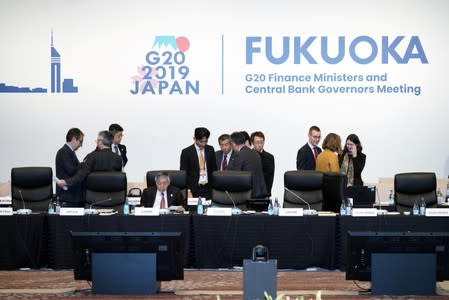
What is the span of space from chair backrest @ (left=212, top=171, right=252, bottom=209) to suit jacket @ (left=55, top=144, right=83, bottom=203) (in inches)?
69.3

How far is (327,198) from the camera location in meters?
11.7

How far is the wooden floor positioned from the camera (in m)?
9.15

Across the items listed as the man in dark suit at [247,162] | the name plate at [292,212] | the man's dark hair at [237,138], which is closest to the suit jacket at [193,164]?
the man in dark suit at [247,162]

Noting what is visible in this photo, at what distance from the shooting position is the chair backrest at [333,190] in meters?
11.5

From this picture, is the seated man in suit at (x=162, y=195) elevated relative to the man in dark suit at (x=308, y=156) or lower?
lower

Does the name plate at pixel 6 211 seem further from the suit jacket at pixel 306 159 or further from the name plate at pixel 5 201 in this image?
the suit jacket at pixel 306 159

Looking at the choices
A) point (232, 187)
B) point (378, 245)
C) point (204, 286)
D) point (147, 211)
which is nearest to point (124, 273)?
point (204, 286)

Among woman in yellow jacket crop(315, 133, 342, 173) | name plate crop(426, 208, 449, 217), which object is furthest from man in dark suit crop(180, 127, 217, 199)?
name plate crop(426, 208, 449, 217)

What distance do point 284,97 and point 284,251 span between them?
203 inches

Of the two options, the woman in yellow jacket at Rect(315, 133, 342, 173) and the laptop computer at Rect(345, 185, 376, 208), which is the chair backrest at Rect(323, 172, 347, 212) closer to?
the laptop computer at Rect(345, 185, 376, 208)

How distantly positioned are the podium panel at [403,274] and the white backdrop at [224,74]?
22.2 feet

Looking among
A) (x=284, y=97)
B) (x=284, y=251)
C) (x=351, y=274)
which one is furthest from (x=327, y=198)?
(x=284, y=97)

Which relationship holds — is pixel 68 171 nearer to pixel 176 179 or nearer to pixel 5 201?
pixel 5 201

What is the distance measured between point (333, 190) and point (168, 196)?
1.85m
